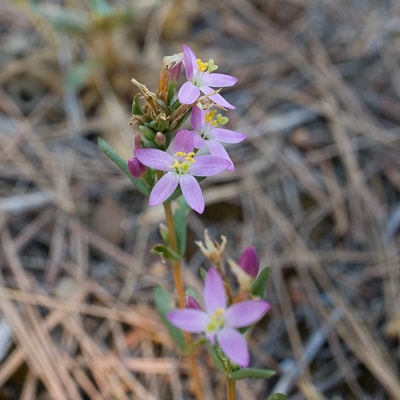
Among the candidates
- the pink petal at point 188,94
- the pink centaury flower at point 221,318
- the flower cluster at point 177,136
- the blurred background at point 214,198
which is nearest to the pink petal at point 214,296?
the pink centaury flower at point 221,318

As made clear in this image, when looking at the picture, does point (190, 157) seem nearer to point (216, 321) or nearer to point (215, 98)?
point (215, 98)

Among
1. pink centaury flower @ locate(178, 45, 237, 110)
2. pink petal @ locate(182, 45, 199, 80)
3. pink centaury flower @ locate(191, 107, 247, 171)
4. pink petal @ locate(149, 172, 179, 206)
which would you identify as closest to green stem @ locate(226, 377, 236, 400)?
pink petal @ locate(149, 172, 179, 206)

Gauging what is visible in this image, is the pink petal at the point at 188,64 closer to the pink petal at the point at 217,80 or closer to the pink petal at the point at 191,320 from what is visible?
the pink petal at the point at 217,80

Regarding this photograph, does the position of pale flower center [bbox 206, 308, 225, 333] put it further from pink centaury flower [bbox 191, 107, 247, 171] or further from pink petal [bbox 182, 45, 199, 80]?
pink petal [bbox 182, 45, 199, 80]

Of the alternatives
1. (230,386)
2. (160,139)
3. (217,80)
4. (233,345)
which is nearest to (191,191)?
(160,139)

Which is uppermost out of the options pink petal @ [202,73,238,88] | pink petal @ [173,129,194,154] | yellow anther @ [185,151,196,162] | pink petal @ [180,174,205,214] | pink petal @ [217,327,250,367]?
pink petal @ [202,73,238,88]
